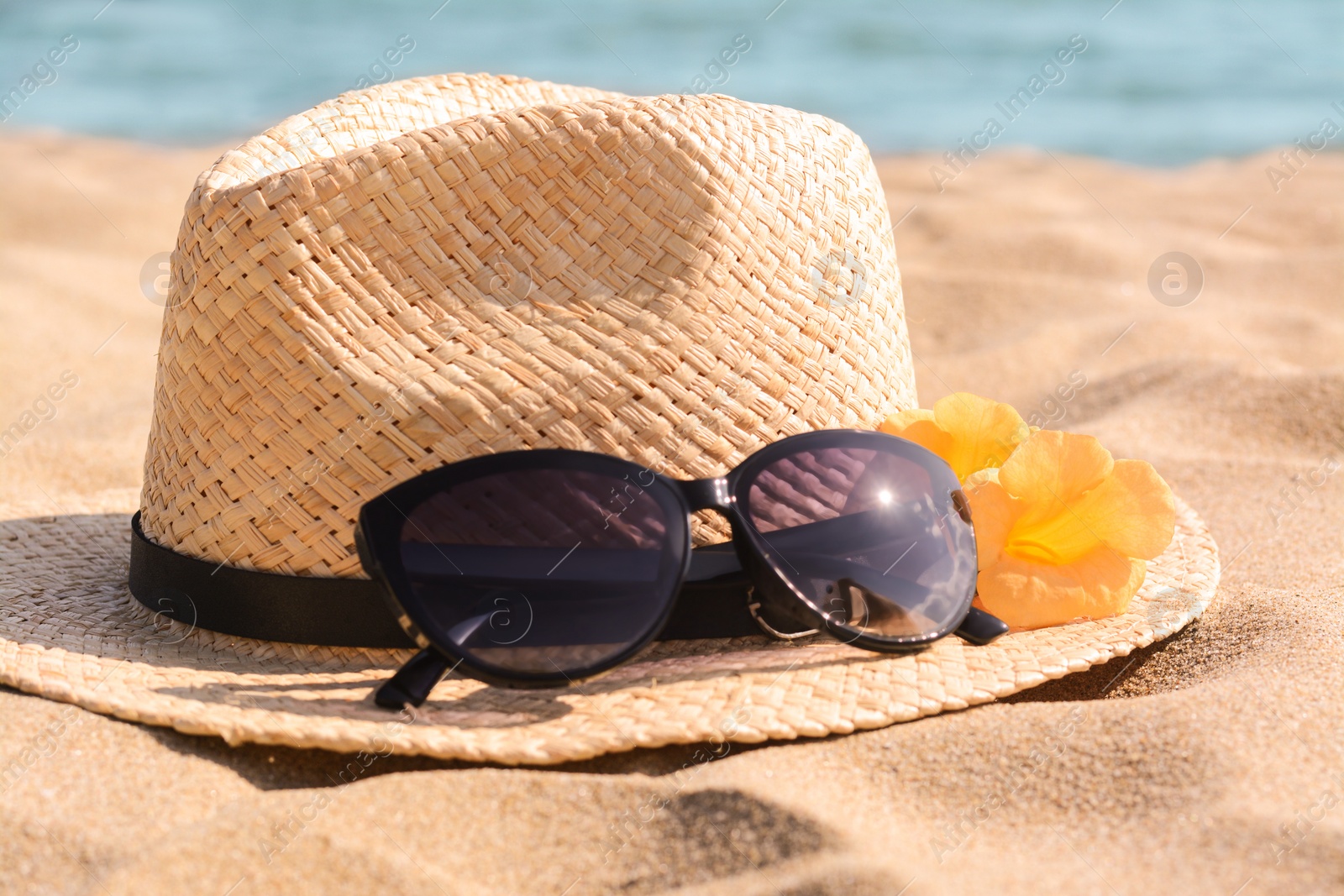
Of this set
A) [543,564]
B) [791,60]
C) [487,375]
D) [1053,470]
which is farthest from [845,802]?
[791,60]

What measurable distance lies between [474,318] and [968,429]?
0.79 m

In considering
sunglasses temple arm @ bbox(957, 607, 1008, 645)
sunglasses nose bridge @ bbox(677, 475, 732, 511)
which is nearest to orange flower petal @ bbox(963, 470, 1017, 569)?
sunglasses temple arm @ bbox(957, 607, 1008, 645)

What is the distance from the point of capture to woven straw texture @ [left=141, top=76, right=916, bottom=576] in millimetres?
1409

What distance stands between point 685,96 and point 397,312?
587 millimetres

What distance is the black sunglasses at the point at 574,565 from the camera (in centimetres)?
131

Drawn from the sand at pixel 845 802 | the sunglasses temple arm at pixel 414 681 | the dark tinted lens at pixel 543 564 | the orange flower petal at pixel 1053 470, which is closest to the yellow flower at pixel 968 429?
the orange flower petal at pixel 1053 470

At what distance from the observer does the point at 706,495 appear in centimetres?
136

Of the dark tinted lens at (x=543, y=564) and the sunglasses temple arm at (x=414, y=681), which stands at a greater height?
the dark tinted lens at (x=543, y=564)

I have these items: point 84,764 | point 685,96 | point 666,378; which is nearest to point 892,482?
point 666,378

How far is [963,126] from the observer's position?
33.9 ft

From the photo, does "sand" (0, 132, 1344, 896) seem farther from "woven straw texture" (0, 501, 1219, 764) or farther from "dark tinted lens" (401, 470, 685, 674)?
"dark tinted lens" (401, 470, 685, 674)

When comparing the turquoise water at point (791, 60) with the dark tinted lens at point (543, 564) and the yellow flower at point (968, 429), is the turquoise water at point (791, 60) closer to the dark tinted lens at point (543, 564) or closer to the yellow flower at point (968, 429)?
the yellow flower at point (968, 429)

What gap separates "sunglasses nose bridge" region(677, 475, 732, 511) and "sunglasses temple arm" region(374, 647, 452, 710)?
1.23 ft

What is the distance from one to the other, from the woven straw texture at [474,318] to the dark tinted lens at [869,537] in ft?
0.39
